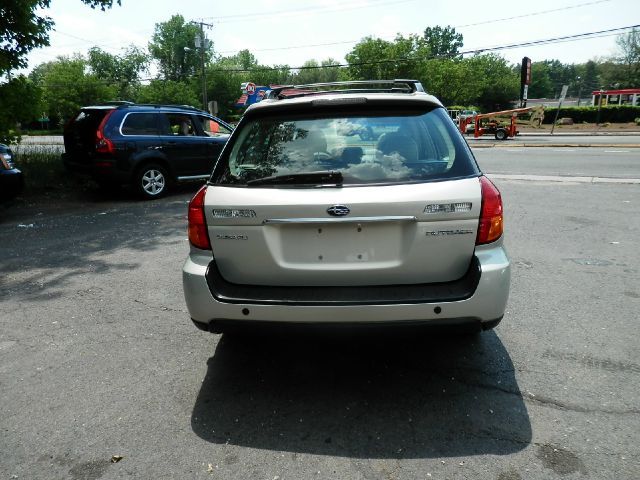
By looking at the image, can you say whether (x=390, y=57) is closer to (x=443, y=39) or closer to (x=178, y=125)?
(x=178, y=125)

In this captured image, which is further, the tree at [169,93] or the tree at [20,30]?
the tree at [169,93]

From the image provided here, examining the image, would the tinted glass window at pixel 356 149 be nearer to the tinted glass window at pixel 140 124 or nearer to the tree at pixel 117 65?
the tinted glass window at pixel 140 124

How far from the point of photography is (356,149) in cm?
305

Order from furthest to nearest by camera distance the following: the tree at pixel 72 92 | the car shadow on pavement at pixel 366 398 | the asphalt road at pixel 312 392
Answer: the tree at pixel 72 92
the car shadow on pavement at pixel 366 398
the asphalt road at pixel 312 392

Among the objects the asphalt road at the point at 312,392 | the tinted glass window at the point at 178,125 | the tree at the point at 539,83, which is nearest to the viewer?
the asphalt road at the point at 312,392

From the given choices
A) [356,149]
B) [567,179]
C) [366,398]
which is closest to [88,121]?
[356,149]

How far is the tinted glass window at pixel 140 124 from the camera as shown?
10109 millimetres

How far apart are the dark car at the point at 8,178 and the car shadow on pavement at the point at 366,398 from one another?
6.24m

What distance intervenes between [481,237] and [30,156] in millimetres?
13621

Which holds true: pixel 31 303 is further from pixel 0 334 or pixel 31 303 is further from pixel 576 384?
pixel 576 384

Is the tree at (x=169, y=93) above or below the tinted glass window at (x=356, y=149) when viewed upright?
above

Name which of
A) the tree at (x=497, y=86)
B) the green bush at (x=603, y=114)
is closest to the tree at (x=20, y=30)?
the green bush at (x=603, y=114)

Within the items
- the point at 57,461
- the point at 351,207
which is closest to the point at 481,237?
the point at 351,207

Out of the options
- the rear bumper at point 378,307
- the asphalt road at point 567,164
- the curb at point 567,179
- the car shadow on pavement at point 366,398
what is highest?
the rear bumper at point 378,307
